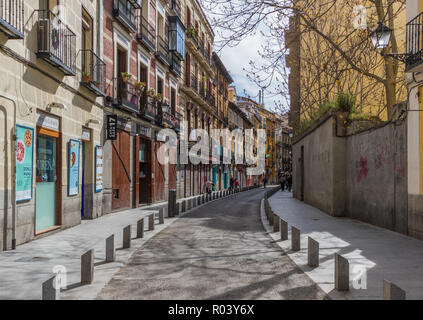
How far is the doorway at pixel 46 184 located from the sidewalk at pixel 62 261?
45cm

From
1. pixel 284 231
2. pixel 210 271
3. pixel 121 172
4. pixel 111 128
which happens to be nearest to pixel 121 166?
pixel 121 172

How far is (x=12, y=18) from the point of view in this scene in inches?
348

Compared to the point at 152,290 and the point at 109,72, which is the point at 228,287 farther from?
the point at 109,72

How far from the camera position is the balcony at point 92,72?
45.1 feet

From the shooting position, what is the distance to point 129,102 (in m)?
18.2

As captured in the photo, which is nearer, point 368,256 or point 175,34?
point 368,256

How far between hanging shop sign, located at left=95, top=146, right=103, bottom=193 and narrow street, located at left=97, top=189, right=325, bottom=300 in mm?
4842

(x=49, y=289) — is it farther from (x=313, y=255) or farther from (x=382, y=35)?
(x=382, y=35)

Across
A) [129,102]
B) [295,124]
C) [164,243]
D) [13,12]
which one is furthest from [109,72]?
[295,124]

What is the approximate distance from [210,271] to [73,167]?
7.48 metres

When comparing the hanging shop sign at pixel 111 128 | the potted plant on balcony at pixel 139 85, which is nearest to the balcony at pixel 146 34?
the potted plant on balcony at pixel 139 85

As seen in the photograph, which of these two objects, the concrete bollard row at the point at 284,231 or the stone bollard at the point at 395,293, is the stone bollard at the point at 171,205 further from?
the stone bollard at the point at 395,293

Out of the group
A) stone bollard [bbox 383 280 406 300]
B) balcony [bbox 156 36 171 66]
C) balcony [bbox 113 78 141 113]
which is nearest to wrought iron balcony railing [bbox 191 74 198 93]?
balcony [bbox 156 36 171 66]

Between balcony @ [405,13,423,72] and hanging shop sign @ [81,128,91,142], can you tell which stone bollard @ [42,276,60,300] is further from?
hanging shop sign @ [81,128,91,142]
